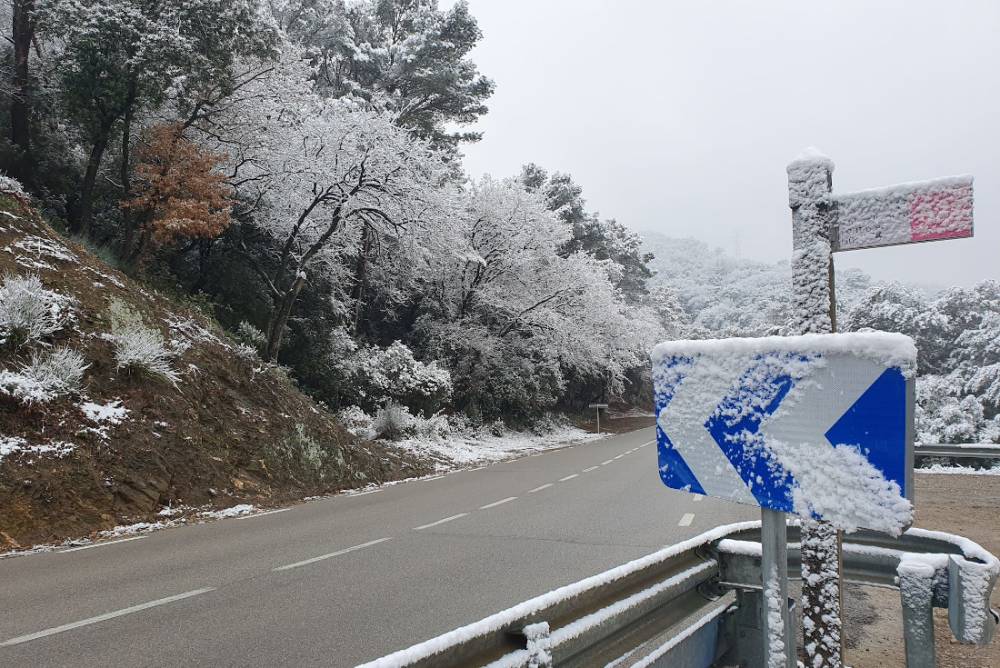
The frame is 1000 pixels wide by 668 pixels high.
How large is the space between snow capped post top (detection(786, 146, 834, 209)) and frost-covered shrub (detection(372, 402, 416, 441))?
16.6 metres

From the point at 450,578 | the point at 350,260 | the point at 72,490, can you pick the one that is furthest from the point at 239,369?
the point at 350,260

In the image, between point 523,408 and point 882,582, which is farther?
point 523,408

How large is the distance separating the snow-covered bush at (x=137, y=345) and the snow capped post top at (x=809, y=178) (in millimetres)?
10722

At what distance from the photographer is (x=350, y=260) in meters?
25.2

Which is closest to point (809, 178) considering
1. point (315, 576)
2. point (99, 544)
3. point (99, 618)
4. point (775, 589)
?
point (775, 589)

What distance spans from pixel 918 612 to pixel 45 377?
415 inches

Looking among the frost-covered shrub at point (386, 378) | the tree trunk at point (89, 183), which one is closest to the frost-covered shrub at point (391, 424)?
the frost-covered shrub at point (386, 378)

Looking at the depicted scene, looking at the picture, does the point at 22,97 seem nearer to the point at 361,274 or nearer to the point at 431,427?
the point at 361,274

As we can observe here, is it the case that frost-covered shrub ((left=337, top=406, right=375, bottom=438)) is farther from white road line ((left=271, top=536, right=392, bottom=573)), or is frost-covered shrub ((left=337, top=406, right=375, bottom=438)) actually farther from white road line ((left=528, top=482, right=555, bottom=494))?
white road line ((left=271, top=536, right=392, bottom=573))

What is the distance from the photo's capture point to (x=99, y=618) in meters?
4.94

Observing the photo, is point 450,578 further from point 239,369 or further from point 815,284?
point 239,369

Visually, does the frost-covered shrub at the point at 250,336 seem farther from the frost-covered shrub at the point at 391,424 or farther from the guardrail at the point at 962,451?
the guardrail at the point at 962,451

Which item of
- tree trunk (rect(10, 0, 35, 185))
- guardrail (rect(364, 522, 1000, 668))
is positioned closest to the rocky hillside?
tree trunk (rect(10, 0, 35, 185))

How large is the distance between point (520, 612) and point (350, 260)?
78.9 feet
